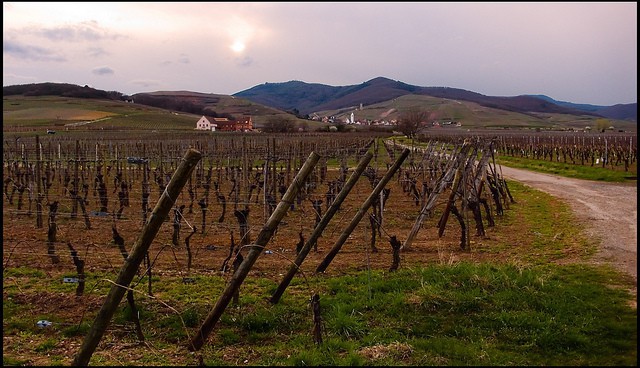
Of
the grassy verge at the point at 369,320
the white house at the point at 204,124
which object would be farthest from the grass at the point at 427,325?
the white house at the point at 204,124

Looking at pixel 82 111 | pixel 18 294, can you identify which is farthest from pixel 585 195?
pixel 82 111

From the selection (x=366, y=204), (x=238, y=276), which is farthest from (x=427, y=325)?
(x=238, y=276)

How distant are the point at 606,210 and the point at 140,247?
14.5 meters

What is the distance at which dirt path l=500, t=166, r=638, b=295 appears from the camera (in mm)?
9190

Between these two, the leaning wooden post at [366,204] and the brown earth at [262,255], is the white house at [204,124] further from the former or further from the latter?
the leaning wooden post at [366,204]

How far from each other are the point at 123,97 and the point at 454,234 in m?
135

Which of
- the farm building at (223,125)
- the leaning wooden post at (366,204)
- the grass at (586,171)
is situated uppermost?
the farm building at (223,125)

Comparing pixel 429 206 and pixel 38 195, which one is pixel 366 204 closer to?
pixel 429 206

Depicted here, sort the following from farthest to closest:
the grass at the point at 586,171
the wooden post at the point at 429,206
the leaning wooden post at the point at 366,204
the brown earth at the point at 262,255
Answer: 1. the grass at the point at 586,171
2. the wooden post at the point at 429,206
3. the leaning wooden post at the point at 366,204
4. the brown earth at the point at 262,255

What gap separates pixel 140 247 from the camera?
3.61 m

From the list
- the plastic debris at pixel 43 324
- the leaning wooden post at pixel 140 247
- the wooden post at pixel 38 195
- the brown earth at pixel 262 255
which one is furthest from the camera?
the wooden post at pixel 38 195

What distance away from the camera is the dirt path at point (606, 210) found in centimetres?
919

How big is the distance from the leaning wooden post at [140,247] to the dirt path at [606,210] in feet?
22.0

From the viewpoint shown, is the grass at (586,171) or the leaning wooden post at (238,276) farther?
the grass at (586,171)
